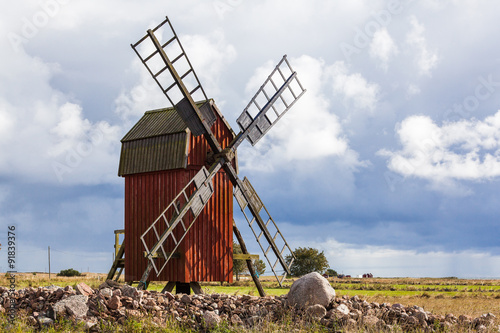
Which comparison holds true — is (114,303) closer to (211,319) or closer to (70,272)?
(211,319)

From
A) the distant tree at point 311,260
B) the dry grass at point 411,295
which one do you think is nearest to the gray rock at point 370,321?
the dry grass at point 411,295

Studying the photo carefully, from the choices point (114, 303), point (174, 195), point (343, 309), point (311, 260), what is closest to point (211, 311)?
point (114, 303)

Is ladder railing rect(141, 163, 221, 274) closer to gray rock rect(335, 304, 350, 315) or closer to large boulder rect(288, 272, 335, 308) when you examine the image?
large boulder rect(288, 272, 335, 308)

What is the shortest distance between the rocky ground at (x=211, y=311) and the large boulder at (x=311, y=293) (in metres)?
0.10

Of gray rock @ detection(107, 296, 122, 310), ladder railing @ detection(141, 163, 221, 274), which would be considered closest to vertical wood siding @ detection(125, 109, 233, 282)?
ladder railing @ detection(141, 163, 221, 274)

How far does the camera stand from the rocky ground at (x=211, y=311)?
43.1 feet

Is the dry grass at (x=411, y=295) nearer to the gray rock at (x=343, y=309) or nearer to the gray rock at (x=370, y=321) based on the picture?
the gray rock at (x=370, y=321)

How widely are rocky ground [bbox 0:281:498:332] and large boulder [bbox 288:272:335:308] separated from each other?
10 centimetres

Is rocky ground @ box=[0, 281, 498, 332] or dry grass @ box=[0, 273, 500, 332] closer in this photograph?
rocky ground @ box=[0, 281, 498, 332]

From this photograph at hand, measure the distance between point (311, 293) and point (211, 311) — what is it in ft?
8.37

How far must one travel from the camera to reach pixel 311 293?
13.8 m

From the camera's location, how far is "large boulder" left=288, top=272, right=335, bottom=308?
45.0 ft

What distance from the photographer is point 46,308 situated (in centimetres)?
1390

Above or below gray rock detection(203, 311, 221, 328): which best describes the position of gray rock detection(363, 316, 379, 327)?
below
